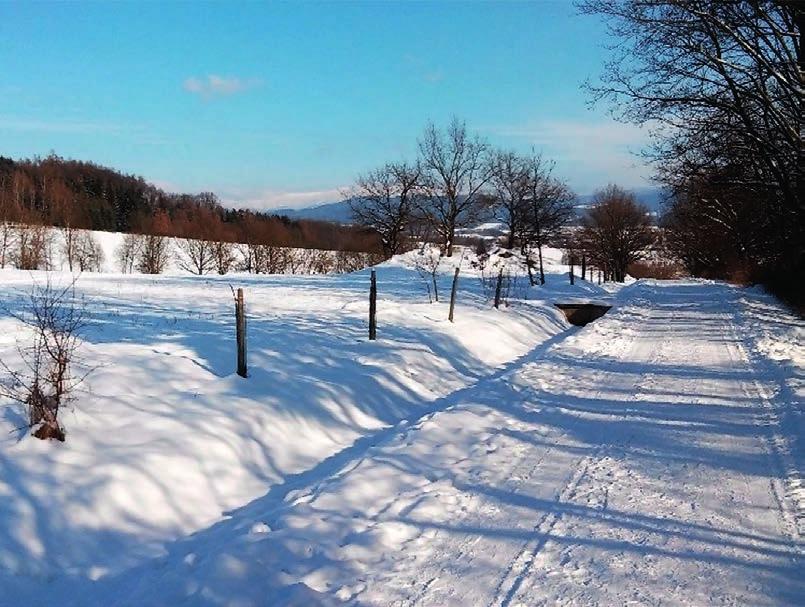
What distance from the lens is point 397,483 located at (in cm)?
588

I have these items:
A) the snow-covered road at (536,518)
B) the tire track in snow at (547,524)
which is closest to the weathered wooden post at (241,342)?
the snow-covered road at (536,518)

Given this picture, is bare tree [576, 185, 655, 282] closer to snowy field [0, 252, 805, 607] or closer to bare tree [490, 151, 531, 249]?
bare tree [490, 151, 531, 249]

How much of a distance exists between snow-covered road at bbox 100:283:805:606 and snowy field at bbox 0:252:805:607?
2cm

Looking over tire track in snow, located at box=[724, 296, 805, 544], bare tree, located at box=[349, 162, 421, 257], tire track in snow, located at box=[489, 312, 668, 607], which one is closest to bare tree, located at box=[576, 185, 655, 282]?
bare tree, located at box=[349, 162, 421, 257]

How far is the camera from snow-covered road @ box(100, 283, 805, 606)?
3.98 m

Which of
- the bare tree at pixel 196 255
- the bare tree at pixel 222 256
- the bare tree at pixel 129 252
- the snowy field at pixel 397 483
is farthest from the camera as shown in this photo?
the bare tree at pixel 222 256

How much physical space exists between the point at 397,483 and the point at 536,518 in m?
1.46

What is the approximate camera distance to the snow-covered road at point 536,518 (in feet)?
13.1

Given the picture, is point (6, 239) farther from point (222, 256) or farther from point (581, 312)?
point (581, 312)

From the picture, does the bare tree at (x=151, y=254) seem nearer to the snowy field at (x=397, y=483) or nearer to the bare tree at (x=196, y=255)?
the bare tree at (x=196, y=255)

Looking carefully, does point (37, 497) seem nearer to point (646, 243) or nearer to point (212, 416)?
point (212, 416)

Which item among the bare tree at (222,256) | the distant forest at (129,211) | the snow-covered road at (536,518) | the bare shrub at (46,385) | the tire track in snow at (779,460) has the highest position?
the distant forest at (129,211)

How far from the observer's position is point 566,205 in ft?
124

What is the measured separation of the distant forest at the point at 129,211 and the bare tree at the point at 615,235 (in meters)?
22.2
